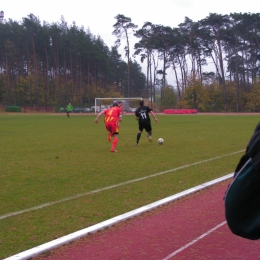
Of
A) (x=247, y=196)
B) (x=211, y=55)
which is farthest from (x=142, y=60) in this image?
(x=247, y=196)

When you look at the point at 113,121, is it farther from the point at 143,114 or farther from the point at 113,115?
the point at 143,114

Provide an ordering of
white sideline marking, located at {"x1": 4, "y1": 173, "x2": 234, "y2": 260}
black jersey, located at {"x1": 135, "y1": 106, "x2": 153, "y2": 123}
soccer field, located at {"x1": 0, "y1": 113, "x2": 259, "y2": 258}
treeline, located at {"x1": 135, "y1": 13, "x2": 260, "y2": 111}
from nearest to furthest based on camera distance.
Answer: white sideline marking, located at {"x1": 4, "y1": 173, "x2": 234, "y2": 260}, soccer field, located at {"x1": 0, "y1": 113, "x2": 259, "y2": 258}, black jersey, located at {"x1": 135, "y1": 106, "x2": 153, "y2": 123}, treeline, located at {"x1": 135, "y1": 13, "x2": 260, "y2": 111}

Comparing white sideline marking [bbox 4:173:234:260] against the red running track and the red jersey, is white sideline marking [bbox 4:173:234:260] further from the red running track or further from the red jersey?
the red jersey

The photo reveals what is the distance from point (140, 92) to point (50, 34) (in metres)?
33.0

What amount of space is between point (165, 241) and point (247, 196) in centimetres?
336

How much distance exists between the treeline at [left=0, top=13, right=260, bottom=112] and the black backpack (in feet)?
206

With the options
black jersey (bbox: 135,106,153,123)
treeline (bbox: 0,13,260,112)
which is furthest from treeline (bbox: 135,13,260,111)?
black jersey (bbox: 135,106,153,123)

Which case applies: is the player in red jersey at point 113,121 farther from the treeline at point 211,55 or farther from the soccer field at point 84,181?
the treeline at point 211,55

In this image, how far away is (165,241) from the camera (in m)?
4.63

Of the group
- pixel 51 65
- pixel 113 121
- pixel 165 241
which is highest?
pixel 51 65

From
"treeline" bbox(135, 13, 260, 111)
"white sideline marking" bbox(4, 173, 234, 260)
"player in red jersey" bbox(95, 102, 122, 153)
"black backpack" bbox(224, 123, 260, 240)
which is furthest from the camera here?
"treeline" bbox(135, 13, 260, 111)

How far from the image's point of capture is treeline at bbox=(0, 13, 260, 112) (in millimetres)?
65625

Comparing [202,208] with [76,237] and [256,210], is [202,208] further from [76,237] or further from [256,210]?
[256,210]

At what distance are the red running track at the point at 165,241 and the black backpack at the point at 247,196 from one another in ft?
9.16
